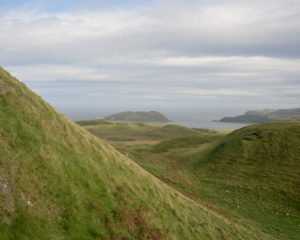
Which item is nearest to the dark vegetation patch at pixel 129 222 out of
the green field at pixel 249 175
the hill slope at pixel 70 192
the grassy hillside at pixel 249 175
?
the hill slope at pixel 70 192

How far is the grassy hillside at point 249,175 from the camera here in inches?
1266

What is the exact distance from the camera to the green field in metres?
31.8

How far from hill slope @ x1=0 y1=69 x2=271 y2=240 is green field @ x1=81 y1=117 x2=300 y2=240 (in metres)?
7.00

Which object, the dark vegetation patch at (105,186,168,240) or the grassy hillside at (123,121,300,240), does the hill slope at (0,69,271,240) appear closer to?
the dark vegetation patch at (105,186,168,240)

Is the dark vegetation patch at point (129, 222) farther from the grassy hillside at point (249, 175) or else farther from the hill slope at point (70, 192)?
the grassy hillside at point (249, 175)

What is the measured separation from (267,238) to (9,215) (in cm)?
2371

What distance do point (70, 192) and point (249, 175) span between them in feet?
121

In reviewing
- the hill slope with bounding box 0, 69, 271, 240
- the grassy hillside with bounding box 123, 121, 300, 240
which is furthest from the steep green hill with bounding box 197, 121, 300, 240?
the hill slope with bounding box 0, 69, 271, 240

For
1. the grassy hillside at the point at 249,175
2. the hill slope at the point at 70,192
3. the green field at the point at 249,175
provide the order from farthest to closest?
the grassy hillside at the point at 249,175
the green field at the point at 249,175
the hill slope at the point at 70,192

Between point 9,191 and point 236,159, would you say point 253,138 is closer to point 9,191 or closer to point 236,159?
point 236,159

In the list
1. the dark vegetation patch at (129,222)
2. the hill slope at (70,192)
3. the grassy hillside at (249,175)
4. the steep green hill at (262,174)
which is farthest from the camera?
the steep green hill at (262,174)

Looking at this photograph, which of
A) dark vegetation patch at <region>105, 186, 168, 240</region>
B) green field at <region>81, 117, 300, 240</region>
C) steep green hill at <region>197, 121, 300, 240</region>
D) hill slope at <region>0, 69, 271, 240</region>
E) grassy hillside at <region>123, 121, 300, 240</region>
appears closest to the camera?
hill slope at <region>0, 69, 271, 240</region>

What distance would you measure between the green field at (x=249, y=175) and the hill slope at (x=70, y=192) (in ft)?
23.0

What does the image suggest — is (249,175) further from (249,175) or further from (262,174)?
(262,174)
